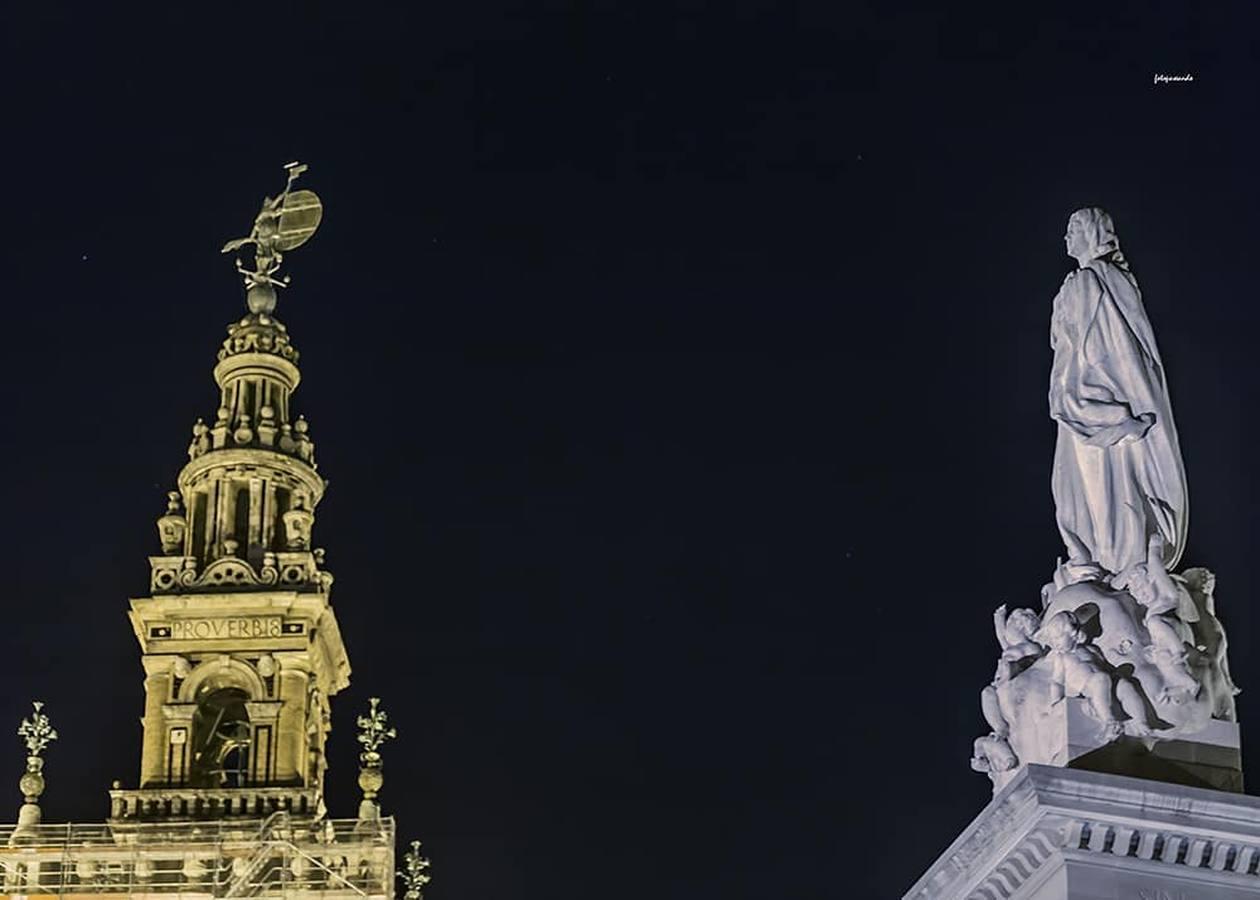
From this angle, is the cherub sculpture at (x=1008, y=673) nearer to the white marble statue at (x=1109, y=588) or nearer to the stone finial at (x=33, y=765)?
the white marble statue at (x=1109, y=588)

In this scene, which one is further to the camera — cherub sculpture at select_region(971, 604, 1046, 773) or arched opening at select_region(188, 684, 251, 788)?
arched opening at select_region(188, 684, 251, 788)

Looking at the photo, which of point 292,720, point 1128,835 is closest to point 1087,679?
point 1128,835

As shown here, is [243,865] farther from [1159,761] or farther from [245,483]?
[1159,761]

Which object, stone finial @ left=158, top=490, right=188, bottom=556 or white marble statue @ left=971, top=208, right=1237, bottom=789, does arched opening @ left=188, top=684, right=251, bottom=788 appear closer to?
stone finial @ left=158, top=490, right=188, bottom=556

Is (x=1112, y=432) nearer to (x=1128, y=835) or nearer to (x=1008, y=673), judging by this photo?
(x=1008, y=673)

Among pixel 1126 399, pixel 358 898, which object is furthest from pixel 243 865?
pixel 1126 399

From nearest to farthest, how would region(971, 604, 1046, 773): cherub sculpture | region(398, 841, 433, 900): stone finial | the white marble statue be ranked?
the white marble statue → region(971, 604, 1046, 773): cherub sculpture → region(398, 841, 433, 900): stone finial

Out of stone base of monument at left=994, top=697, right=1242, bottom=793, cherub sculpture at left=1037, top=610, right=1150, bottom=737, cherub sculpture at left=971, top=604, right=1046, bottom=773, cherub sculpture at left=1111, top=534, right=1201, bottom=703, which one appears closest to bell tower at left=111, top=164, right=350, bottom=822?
cherub sculpture at left=971, top=604, right=1046, bottom=773

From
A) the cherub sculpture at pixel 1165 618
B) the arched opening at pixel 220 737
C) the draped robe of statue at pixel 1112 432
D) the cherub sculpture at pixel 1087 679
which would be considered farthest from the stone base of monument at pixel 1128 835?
the arched opening at pixel 220 737

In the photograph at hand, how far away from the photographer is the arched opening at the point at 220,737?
8344 centimetres

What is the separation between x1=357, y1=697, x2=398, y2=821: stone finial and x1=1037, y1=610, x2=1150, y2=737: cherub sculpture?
5487 cm

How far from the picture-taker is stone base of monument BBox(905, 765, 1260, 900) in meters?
23.6

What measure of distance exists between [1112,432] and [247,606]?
61.0 m

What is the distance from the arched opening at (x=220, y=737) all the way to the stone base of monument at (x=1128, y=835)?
6044 centimetres
